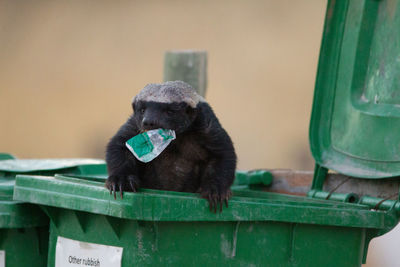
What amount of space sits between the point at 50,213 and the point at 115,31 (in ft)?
27.3

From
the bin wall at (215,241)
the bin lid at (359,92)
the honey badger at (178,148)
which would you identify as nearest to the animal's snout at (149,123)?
the honey badger at (178,148)

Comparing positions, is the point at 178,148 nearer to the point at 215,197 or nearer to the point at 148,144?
the point at 148,144

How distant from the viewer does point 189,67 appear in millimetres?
5711

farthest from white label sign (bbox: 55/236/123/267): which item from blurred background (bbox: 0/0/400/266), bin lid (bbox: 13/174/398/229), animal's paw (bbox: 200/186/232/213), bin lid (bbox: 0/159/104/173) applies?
blurred background (bbox: 0/0/400/266)

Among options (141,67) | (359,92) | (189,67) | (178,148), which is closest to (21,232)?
(178,148)

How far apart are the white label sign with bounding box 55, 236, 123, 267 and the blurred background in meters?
6.95

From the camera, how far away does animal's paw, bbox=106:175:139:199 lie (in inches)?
109

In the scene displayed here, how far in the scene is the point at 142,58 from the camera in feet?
A: 35.1

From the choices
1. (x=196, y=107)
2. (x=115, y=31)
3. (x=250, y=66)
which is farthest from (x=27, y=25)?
(x=196, y=107)

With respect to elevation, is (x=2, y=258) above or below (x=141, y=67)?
below

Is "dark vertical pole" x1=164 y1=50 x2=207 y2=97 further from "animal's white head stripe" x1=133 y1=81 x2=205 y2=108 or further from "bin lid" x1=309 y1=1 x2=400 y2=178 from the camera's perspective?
"animal's white head stripe" x1=133 y1=81 x2=205 y2=108

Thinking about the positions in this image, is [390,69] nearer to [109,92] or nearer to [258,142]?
[258,142]

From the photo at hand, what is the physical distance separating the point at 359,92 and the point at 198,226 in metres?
1.61

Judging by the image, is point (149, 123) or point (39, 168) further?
point (39, 168)
